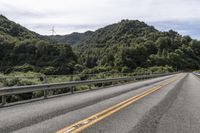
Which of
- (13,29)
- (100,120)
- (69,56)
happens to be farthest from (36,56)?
(100,120)

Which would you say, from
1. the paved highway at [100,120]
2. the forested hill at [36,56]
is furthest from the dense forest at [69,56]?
the paved highway at [100,120]

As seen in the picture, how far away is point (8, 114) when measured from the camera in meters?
9.50

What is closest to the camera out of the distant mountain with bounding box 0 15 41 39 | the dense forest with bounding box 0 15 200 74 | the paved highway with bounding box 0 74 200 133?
the paved highway with bounding box 0 74 200 133

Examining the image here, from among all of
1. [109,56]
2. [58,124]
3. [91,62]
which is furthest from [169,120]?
[91,62]

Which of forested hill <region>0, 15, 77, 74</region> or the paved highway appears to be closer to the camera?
the paved highway

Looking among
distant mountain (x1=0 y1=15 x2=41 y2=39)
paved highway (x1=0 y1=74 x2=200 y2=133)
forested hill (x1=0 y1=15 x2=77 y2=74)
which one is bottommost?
paved highway (x1=0 y1=74 x2=200 y2=133)

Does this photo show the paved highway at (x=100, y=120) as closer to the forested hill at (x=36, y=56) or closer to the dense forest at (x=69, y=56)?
the dense forest at (x=69, y=56)

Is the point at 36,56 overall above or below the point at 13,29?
below

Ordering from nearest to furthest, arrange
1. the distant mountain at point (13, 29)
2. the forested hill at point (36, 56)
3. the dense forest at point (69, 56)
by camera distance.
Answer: the forested hill at point (36, 56), the dense forest at point (69, 56), the distant mountain at point (13, 29)

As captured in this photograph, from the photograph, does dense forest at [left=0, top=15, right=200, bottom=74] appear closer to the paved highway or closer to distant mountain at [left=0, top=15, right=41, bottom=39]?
distant mountain at [left=0, top=15, right=41, bottom=39]

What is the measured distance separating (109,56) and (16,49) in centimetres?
6772

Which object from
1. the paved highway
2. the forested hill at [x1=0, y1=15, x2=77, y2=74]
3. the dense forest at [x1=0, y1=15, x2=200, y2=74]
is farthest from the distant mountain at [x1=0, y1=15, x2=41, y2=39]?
the paved highway

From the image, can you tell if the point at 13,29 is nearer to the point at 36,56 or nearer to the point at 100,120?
the point at 36,56

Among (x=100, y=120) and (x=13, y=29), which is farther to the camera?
(x=13, y=29)
